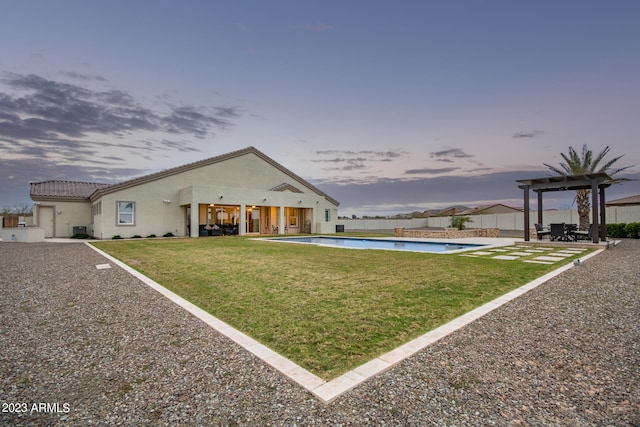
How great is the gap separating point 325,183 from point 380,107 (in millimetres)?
21633

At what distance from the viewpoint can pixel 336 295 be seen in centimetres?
514

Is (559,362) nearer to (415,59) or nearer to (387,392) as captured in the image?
(387,392)

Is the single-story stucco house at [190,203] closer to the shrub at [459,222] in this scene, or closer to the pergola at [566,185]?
the shrub at [459,222]

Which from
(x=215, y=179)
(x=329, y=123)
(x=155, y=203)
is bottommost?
→ (x=155, y=203)

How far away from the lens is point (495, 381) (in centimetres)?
243

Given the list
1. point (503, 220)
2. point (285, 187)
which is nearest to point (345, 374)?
point (285, 187)

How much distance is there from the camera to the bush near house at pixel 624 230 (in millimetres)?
17694

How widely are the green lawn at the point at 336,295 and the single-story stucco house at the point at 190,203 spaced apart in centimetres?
1222

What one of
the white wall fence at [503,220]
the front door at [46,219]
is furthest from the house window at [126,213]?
the white wall fence at [503,220]

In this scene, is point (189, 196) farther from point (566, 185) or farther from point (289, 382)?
point (566, 185)

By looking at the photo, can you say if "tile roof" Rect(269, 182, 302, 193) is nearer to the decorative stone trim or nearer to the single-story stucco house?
the single-story stucco house

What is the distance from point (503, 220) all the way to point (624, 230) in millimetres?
10385

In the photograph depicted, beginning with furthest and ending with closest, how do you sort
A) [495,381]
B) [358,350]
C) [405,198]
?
[405,198] < [358,350] < [495,381]

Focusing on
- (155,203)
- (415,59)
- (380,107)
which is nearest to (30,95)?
(155,203)
